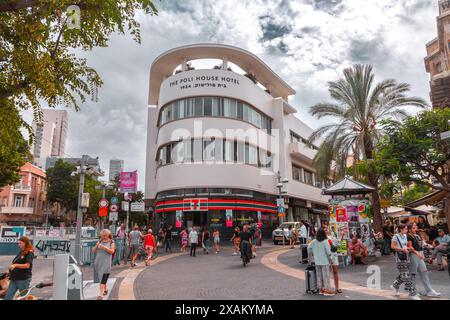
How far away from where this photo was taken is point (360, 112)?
20734mm

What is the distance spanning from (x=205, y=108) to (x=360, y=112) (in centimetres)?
1360

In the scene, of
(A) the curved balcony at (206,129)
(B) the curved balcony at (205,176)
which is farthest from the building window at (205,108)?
(B) the curved balcony at (205,176)

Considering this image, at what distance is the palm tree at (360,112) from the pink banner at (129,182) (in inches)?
498

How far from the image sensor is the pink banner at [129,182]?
21266mm

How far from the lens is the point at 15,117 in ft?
22.5

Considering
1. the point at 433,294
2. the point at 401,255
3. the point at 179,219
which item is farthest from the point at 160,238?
the point at 433,294

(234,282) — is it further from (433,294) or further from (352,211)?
(352,211)

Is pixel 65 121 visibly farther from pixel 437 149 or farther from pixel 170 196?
pixel 437 149

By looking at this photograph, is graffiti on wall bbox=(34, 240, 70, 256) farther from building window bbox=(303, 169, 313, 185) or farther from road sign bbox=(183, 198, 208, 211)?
building window bbox=(303, 169, 313, 185)

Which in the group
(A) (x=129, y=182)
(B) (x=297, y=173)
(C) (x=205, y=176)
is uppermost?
(B) (x=297, y=173)

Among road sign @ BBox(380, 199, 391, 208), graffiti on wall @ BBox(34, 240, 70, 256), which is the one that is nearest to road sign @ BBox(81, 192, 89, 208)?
graffiti on wall @ BBox(34, 240, 70, 256)

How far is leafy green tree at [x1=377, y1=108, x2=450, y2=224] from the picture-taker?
47.4 feet
